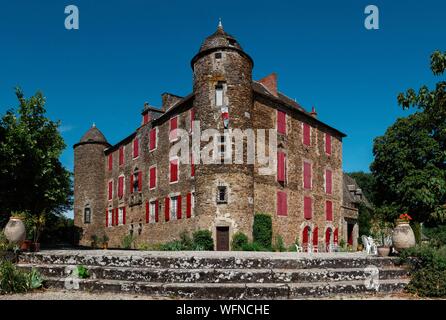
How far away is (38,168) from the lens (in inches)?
598

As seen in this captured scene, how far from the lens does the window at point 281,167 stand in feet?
75.8

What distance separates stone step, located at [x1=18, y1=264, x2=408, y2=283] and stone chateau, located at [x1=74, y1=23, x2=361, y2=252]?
11419 millimetres

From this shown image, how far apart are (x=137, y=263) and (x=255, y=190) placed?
42.7 feet

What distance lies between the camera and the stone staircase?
25.6ft

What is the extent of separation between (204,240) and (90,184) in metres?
17.9

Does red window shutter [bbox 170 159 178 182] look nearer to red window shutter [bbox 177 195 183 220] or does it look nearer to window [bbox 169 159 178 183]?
window [bbox 169 159 178 183]

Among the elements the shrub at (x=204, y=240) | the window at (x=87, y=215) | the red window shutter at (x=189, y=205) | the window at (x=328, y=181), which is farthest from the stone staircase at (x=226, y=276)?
the window at (x=87, y=215)

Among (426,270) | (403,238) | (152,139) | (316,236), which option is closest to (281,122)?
(316,236)

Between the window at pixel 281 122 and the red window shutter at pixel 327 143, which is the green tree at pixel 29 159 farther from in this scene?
the red window shutter at pixel 327 143

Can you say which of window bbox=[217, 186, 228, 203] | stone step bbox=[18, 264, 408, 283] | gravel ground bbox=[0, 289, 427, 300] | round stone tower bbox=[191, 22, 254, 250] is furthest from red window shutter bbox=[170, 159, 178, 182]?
gravel ground bbox=[0, 289, 427, 300]

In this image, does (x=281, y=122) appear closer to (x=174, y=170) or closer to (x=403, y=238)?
(x=174, y=170)

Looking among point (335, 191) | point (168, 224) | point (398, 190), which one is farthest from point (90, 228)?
point (398, 190)

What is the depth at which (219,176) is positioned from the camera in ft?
67.3

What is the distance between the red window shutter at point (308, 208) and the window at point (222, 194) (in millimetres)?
6947
